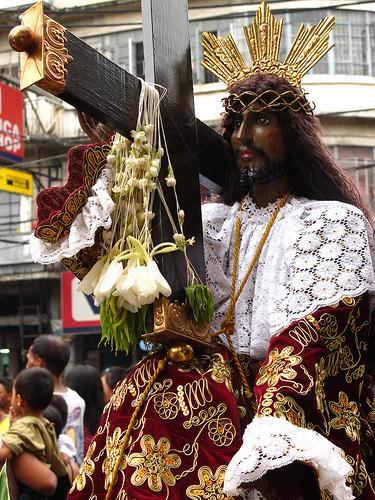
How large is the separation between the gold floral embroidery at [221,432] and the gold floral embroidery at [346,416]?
0.87ft

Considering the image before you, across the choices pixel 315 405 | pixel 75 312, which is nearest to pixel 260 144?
pixel 315 405

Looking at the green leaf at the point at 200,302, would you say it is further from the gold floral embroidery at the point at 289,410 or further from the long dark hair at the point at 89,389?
the long dark hair at the point at 89,389

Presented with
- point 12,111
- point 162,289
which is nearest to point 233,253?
point 162,289

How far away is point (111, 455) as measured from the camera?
2.57m

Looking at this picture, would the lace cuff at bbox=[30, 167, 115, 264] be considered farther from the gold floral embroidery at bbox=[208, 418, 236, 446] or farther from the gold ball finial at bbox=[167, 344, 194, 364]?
the gold floral embroidery at bbox=[208, 418, 236, 446]

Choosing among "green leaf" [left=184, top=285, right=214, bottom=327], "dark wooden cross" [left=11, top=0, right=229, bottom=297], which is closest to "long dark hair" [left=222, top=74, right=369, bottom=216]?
"dark wooden cross" [left=11, top=0, right=229, bottom=297]

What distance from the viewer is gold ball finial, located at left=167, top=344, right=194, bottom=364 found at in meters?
2.61

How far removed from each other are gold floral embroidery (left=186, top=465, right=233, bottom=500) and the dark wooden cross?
0.47 m

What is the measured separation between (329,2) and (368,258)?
12.9 metres

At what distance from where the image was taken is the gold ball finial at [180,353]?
261cm

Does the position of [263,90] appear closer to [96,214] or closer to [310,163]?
[310,163]

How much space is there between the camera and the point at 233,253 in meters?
3.02

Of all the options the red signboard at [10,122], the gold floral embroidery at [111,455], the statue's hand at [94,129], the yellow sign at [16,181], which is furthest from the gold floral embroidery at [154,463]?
the yellow sign at [16,181]

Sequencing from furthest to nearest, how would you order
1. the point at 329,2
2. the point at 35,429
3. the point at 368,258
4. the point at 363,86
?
the point at 363,86 → the point at 329,2 → the point at 35,429 → the point at 368,258
